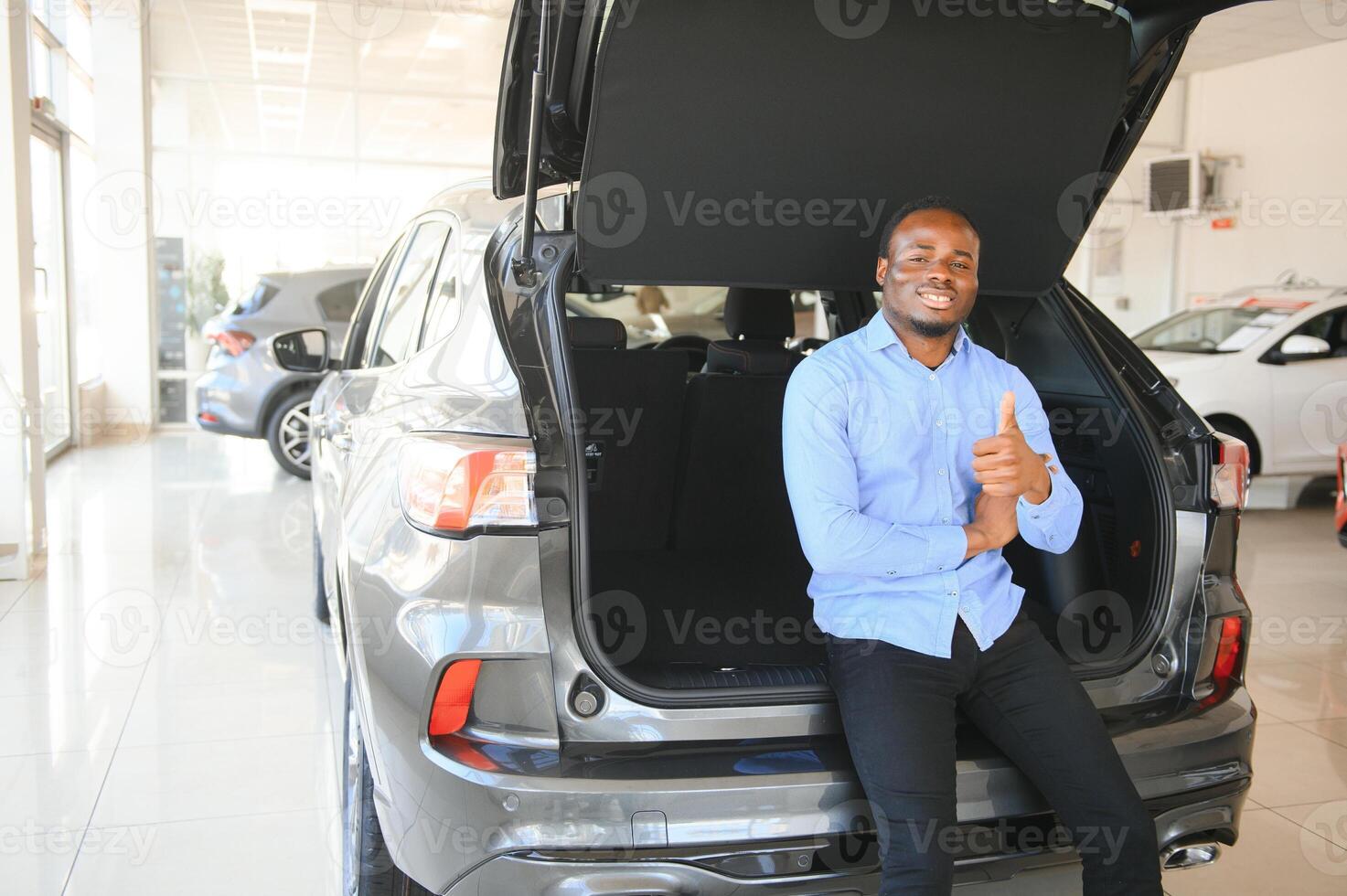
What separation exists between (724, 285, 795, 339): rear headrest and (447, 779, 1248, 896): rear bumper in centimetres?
166

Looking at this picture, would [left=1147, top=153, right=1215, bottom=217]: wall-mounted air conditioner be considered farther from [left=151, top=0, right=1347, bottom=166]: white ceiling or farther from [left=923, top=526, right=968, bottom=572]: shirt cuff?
[left=923, top=526, right=968, bottom=572]: shirt cuff

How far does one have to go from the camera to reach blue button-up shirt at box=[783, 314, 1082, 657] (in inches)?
74.4

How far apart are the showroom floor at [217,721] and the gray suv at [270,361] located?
1504 mm

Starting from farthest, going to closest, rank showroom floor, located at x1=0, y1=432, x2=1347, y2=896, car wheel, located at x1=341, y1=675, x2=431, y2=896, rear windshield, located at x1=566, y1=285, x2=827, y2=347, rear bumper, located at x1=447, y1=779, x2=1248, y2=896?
rear windshield, located at x1=566, y1=285, x2=827, y2=347 < showroom floor, located at x1=0, y1=432, x2=1347, y2=896 < car wheel, located at x1=341, y1=675, x2=431, y2=896 < rear bumper, located at x1=447, y1=779, x2=1248, y2=896

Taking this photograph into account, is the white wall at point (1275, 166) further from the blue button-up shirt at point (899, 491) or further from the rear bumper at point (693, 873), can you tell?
the rear bumper at point (693, 873)

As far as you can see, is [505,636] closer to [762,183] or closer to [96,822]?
[762,183]

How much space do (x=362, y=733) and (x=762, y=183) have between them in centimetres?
129

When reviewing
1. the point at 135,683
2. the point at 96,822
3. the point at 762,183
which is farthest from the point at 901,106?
the point at 135,683

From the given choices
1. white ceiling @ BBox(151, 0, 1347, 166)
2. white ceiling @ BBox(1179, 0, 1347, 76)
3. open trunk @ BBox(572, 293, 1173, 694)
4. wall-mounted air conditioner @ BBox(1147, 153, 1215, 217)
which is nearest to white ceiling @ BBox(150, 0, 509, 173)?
white ceiling @ BBox(151, 0, 1347, 166)

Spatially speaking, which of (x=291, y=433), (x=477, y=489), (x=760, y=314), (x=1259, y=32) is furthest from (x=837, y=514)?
(x=1259, y=32)

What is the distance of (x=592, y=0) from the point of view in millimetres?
1807

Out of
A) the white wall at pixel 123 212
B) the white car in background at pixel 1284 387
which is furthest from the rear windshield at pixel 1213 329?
the white wall at pixel 123 212

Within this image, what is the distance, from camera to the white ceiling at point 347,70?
11109 millimetres

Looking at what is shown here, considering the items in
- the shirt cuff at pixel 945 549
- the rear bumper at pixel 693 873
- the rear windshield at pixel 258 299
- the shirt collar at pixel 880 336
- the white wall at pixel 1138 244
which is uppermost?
the white wall at pixel 1138 244
